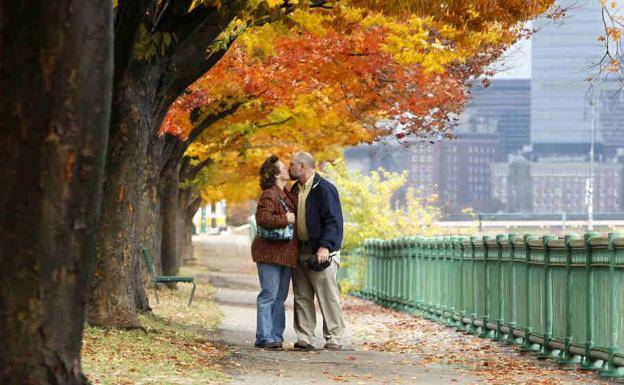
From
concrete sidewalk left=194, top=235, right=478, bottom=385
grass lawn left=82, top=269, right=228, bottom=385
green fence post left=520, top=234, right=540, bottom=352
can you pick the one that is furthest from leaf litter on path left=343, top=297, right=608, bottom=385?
grass lawn left=82, top=269, right=228, bottom=385

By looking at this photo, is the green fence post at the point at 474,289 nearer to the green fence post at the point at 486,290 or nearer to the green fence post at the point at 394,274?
the green fence post at the point at 486,290

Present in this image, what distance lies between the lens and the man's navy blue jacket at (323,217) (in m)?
13.0

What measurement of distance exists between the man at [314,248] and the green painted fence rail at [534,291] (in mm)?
1957

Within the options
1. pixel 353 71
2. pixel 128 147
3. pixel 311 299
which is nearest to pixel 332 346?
pixel 311 299

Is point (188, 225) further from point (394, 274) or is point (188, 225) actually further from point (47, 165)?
point (47, 165)

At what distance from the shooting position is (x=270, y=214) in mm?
12906

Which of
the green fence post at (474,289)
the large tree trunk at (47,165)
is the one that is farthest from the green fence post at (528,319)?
the large tree trunk at (47,165)

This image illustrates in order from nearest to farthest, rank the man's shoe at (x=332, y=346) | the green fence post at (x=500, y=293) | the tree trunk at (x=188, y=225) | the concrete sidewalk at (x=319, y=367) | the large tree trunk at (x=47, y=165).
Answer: the large tree trunk at (x=47, y=165) → the concrete sidewalk at (x=319, y=367) → the man's shoe at (x=332, y=346) → the green fence post at (x=500, y=293) → the tree trunk at (x=188, y=225)

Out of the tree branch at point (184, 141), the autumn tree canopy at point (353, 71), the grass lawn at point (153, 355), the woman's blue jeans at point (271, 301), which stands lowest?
the grass lawn at point (153, 355)

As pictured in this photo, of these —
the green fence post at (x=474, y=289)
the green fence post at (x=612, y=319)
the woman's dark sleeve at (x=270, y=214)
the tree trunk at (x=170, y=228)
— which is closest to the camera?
the green fence post at (x=612, y=319)

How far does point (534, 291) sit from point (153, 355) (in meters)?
4.21

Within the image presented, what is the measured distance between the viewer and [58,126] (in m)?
5.37

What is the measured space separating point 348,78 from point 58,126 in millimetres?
16634

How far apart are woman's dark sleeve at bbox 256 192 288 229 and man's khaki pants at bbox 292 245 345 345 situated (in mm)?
545
